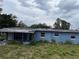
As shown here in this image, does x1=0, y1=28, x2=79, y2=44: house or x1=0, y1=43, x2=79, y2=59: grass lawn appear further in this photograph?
x1=0, y1=28, x2=79, y2=44: house

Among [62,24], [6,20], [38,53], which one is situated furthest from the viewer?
[62,24]

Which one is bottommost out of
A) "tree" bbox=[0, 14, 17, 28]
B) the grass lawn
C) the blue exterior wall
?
the grass lawn

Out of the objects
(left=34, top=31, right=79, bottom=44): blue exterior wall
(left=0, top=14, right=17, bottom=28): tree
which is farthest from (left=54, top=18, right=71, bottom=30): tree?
(left=34, top=31, right=79, bottom=44): blue exterior wall

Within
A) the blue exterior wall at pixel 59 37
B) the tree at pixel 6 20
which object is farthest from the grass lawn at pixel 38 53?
the tree at pixel 6 20

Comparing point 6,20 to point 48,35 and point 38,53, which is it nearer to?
point 48,35

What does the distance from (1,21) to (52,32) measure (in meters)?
24.4

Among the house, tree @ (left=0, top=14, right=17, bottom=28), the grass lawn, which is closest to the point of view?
the grass lawn

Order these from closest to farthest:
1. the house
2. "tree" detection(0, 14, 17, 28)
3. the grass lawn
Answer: the grass lawn
the house
"tree" detection(0, 14, 17, 28)

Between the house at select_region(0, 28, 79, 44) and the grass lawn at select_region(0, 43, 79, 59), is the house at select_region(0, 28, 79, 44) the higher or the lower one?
the higher one

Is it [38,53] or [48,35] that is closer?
[38,53]

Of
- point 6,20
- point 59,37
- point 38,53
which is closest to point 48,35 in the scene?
point 59,37

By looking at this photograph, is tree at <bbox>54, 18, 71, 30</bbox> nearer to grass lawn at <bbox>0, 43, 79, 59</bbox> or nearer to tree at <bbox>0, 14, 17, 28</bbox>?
tree at <bbox>0, 14, 17, 28</bbox>

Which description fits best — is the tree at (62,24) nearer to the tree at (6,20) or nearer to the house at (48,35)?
the tree at (6,20)

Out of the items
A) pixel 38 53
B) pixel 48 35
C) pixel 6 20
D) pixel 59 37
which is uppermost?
pixel 6 20
